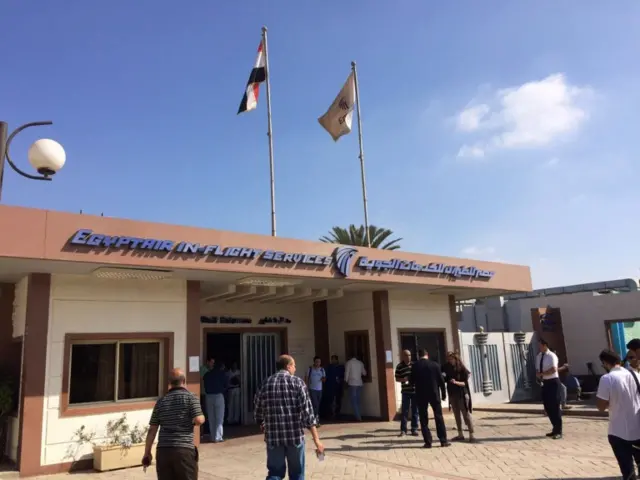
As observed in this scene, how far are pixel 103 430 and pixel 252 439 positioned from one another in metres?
3.33

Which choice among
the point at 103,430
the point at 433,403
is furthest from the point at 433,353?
the point at 103,430

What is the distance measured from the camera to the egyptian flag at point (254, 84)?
548 inches

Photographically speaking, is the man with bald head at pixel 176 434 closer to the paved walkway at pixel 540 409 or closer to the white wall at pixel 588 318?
the paved walkway at pixel 540 409

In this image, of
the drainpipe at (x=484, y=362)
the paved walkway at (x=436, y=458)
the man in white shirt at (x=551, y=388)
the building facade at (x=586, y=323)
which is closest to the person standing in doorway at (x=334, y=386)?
the paved walkway at (x=436, y=458)

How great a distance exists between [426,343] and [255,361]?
4943 millimetres

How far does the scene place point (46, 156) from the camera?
23.0 ft

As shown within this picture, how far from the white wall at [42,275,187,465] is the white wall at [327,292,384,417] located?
5630mm

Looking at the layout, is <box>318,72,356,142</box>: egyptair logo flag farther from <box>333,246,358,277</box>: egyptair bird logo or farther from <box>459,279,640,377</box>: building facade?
<box>459,279,640,377</box>: building facade

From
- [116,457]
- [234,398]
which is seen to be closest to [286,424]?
[116,457]

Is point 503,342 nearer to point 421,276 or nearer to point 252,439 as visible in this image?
point 421,276

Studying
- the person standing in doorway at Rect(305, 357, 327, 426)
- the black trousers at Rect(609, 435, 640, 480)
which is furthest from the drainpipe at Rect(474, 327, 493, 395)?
the black trousers at Rect(609, 435, 640, 480)

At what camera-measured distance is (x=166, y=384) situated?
410 inches

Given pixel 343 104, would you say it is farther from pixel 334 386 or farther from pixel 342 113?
pixel 334 386

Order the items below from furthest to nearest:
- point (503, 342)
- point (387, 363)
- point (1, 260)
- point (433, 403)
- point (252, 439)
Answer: point (503, 342), point (387, 363), point (252, 439), point (433, 403), point (1, 260)
